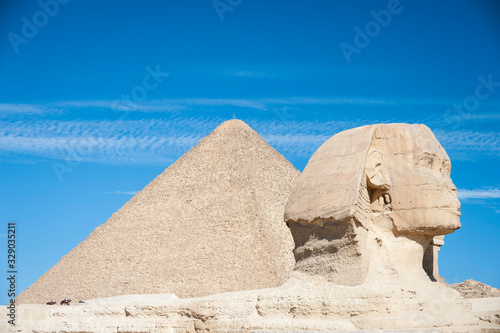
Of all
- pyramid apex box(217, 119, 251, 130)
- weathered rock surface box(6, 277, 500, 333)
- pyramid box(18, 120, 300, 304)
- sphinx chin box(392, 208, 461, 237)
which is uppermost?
pyramid apex box(217, 119, 251, 130)

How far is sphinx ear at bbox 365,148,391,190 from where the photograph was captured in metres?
7.08

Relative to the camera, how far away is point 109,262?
65.1m

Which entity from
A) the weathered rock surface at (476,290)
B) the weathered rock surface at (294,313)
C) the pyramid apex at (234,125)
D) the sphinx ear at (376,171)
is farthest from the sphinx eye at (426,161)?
the pyramid apex at (234,125)

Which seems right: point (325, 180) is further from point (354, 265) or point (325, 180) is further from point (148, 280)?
point (148, 280)

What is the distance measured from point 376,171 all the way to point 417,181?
1.22ft

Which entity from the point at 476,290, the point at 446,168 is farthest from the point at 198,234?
the point at 446,168

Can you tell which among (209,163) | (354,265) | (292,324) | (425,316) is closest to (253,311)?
(292,324)

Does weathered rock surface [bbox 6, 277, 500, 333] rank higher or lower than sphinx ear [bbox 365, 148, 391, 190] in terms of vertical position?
lower

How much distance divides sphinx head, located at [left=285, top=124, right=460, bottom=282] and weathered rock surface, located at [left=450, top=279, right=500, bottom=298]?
17570 millimetres

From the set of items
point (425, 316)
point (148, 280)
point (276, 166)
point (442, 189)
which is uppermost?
point (276, 166)

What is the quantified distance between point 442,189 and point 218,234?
194 feet

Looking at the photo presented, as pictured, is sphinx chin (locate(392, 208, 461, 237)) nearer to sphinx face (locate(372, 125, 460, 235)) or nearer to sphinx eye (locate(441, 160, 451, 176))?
sphinx face (locate(372, 125, 460, 235))

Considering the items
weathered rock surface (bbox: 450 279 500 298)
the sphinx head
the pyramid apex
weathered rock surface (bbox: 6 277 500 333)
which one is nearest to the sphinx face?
the sphinx head

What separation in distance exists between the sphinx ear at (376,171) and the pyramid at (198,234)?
49303 millimetres
